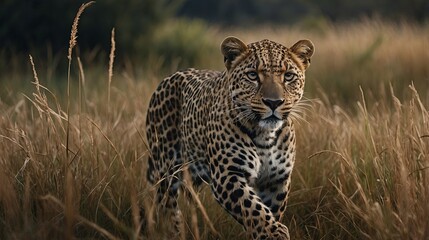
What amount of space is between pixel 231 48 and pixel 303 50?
443mm

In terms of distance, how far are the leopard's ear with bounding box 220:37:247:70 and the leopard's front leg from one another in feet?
2.11

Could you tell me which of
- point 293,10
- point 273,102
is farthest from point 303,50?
point 293,10

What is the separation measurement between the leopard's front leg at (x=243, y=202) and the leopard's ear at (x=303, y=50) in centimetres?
80

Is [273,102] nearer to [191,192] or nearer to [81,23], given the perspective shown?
[191,192]

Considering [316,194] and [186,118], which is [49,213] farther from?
[316,194]

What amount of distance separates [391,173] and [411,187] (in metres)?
0.46

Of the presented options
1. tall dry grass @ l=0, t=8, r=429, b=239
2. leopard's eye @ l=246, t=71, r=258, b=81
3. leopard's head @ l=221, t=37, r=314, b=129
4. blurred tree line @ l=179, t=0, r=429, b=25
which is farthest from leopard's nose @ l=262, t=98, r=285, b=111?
blurred tree line @ l=179, t=0, r=429, b=25

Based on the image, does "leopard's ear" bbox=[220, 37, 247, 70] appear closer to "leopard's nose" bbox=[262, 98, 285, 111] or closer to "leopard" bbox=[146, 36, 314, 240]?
"leopard" bbox=[146, 36, 314, 240]

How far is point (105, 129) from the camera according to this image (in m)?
6.19

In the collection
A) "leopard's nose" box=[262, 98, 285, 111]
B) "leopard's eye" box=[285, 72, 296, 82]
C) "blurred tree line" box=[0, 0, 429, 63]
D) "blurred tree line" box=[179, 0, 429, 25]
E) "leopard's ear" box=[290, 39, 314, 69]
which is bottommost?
→ "blurred tree line" box=[179, 0, 429, 25]

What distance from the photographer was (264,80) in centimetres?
425

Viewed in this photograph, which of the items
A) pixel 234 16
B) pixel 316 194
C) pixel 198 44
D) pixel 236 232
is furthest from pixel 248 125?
pixel 234 16

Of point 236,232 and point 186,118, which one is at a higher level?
point 186,118

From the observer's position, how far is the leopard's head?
418cm
